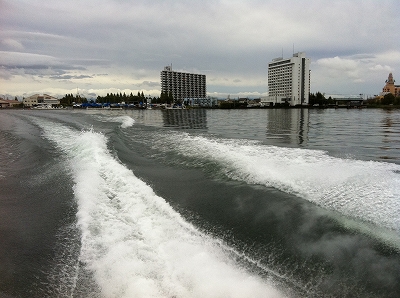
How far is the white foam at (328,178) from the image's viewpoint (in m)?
4.58

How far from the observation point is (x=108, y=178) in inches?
269

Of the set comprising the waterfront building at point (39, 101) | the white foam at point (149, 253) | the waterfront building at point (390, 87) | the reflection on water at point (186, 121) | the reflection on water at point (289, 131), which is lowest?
the white foam at point (149, 253)

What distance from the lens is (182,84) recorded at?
161 m

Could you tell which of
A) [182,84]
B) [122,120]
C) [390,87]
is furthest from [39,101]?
[390,87]

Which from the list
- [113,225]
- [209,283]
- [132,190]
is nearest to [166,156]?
[132,190]

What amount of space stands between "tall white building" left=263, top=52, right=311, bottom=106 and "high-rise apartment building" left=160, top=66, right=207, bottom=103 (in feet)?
153

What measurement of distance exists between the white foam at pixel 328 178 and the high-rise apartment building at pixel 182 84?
461ft

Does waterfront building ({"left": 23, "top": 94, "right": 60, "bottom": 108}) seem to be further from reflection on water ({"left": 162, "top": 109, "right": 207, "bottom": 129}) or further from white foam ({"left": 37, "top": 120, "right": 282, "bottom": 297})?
white foam ({"left": 37, "top": 120, "right": 282, "bottom": 297})

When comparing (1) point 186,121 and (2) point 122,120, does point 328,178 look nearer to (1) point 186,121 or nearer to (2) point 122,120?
Answer: (2) point 122,120

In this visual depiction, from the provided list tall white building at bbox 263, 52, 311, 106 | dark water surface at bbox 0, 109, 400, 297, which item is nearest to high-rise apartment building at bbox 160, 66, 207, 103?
tall white building at bbox 263, 52, 311, 106

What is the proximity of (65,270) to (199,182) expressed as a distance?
3.77m

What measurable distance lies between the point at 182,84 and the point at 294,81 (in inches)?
2615

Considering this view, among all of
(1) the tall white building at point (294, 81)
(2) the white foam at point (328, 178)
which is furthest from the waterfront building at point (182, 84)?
(2) the white foam at point (328, 178)

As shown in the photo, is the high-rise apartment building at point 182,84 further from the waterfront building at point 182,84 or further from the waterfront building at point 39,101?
the waterfront building at point 39,101
